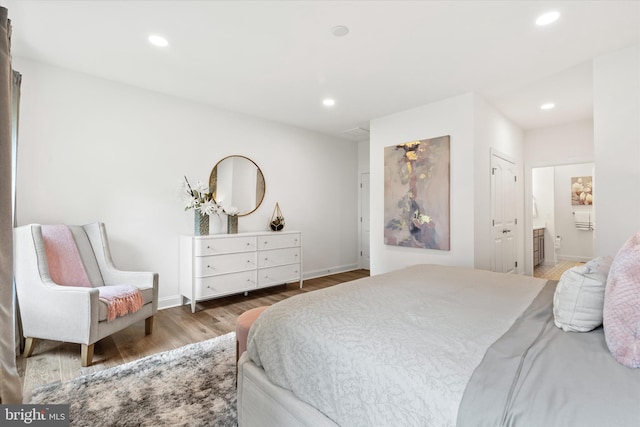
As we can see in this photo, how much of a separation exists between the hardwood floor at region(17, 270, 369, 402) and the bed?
134 cm

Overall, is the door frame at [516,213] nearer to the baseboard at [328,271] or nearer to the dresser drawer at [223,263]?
the baseboard at [328,271]

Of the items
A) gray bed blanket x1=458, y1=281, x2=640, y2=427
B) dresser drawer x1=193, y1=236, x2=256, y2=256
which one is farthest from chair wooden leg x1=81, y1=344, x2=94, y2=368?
gray bed blanket x1=458, y1=281, x2=640, y2=427

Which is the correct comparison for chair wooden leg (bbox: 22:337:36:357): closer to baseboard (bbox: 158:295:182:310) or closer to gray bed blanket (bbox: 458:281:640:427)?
baseboard (bbox: 158:295:182:310)

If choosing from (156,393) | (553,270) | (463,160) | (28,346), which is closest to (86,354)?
(28,346)

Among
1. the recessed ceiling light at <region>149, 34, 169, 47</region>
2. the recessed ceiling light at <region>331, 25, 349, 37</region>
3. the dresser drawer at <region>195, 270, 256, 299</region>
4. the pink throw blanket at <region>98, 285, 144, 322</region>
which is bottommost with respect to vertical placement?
the dresser drawer at <region>195, 270, 256, 299</region>

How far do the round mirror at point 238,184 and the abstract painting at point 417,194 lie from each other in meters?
1.89

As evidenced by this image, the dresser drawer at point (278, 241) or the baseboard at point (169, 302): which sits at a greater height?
the dresser drawer at point (278, 241)

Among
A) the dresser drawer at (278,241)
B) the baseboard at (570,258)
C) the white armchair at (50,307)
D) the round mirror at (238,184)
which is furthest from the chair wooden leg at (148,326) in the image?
the baseboard at (570,258)

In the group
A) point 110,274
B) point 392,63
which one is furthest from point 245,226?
point 392,63

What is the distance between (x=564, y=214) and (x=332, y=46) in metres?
7.31

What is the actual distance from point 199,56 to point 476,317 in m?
2.91

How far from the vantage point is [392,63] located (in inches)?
111

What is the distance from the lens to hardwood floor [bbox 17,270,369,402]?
2.11 meters

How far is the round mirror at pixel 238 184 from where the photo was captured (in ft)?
A: 13.1
